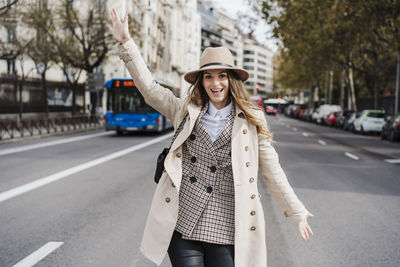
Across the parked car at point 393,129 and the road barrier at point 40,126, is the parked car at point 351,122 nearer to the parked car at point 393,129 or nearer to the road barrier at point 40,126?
the parked car at point 393,129

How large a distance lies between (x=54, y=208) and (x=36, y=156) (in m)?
7.80

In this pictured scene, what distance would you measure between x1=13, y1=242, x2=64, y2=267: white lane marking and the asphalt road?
10mm

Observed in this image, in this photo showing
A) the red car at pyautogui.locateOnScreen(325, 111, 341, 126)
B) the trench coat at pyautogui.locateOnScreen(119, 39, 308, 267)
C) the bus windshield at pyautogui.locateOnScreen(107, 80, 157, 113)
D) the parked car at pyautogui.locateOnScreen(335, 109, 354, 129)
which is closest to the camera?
the trench coat at pyautogui.locateOnScreen(119, 39, 308, 267)

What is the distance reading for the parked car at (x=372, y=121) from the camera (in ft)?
99.8

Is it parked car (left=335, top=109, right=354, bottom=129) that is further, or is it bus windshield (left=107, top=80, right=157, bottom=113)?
parked car (left=335, top=109, right=354, bottom=129)

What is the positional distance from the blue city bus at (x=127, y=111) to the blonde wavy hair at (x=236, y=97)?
21.4m

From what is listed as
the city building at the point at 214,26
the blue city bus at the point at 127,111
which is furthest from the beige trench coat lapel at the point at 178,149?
the city building at the point at 214,26

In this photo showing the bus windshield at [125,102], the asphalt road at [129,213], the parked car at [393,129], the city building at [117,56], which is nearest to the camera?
the asphalt road at [129,213]

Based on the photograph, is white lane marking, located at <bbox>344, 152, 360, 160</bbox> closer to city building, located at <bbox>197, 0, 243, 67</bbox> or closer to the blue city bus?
the blue city bus

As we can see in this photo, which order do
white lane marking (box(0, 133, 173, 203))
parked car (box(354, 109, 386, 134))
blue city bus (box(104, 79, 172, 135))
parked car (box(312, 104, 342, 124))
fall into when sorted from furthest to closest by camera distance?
parked car (box(312, 104, 342, 124)) → parked car (box(354, 109, 386, 134)) → blue city bus (box(104, 79, 172, 135)) → white lane marking (box(0, 133, 173, 203))

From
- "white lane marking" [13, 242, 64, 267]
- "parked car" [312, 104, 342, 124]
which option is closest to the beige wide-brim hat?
"white lane marking" [13, 242, 64, 267]

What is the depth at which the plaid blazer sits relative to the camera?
2.79 m

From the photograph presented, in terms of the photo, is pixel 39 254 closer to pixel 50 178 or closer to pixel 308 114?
pixel 50 178

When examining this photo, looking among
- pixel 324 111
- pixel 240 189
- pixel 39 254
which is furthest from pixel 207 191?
pixel 324 111
